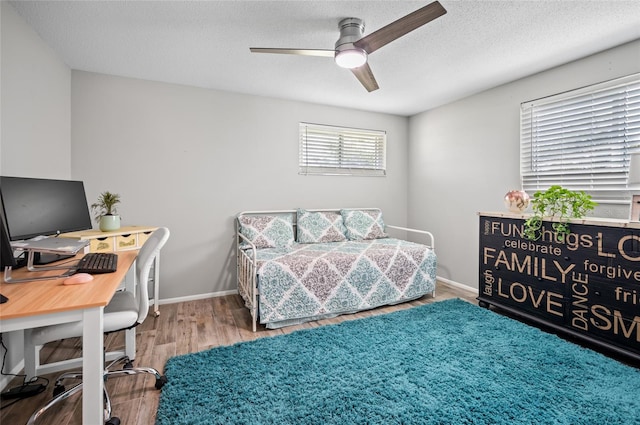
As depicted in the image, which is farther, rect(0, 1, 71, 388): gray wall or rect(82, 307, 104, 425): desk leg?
rect(0, 1, 71, 388): gray wall

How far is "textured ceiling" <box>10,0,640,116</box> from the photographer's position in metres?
1.84

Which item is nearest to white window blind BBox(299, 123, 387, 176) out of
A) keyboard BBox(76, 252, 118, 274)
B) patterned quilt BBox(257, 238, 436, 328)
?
patterned quilt BBox(257, 238, 436, 328)

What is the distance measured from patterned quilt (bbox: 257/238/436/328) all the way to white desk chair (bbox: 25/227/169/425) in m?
0.96

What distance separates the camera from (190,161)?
10.4 feet

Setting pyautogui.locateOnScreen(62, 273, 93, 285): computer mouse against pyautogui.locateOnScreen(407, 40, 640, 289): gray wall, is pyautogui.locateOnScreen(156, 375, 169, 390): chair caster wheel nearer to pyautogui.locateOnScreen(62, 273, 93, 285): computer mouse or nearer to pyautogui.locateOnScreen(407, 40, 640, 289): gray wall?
pyautogui.locateOnScreen(62, 273, 93, 285): computer mouse

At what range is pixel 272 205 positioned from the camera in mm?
3570

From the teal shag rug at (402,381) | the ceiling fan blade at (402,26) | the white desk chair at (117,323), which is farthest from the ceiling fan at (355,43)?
the teal shag rug at (402,381)

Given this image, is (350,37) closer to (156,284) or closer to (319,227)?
(319,227)

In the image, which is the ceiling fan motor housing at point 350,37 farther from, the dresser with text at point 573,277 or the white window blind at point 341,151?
the dresser with text at point 573,277

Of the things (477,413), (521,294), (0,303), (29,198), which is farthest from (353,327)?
(29,198)

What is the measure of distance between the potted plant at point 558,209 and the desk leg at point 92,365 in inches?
114

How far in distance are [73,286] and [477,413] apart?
1.99m

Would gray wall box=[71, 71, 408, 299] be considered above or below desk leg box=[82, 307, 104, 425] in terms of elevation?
above

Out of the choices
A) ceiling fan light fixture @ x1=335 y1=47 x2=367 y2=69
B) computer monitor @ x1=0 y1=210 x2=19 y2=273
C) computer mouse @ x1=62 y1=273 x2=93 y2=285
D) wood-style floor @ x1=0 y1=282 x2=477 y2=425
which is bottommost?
wood-style floor @ x1=0 y1=282 x2=477 y2=425
